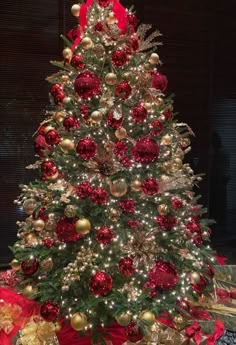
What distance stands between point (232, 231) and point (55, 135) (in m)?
3.16

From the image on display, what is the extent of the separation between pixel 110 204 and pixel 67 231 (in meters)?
0.17

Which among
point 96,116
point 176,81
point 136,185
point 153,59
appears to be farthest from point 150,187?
point 176,81

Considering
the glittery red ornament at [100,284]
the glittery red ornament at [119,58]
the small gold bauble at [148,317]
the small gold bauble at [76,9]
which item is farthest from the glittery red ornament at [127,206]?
the small gold bauble at [76,9]

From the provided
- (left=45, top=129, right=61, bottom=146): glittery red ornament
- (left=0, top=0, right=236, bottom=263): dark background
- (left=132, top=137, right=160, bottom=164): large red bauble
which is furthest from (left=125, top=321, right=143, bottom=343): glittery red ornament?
(left=0, top=0, right=236, bottom=263): dark background

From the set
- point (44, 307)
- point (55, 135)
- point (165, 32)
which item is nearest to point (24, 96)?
point (165, 32)

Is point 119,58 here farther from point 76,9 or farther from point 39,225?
point 39,225

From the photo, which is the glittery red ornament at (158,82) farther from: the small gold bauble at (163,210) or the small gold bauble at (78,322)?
the small gold bauble at (78,322)

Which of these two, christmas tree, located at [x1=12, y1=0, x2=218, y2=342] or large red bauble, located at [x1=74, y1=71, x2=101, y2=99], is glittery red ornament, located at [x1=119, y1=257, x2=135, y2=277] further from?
large red bauble, located at [x1=74, y1=71, x2=101, y2=99]

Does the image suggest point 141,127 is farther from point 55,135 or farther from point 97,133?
point 55,135

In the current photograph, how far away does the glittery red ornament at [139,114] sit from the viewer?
5.34ft

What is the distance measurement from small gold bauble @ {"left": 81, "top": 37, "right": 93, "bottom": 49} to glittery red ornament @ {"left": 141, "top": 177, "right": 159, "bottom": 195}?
51 cm

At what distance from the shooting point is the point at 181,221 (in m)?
1.76

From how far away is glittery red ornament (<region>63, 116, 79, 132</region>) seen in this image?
5.43 ft

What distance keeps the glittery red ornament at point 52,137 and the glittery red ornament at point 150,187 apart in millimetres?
342
